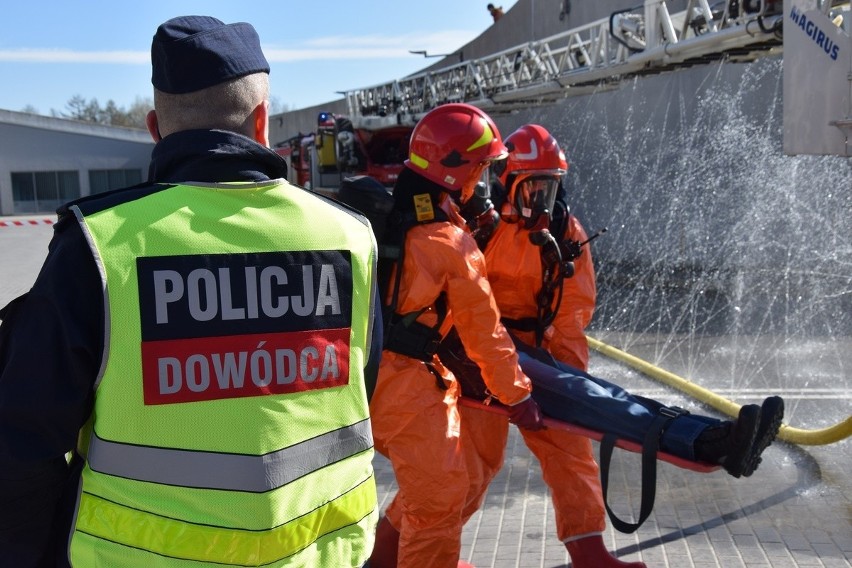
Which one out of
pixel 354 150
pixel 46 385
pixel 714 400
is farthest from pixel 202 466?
pixel 354 150

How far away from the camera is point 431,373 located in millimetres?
3473

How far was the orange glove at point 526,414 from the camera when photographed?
11.8 feet

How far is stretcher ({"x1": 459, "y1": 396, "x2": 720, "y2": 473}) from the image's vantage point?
3594mm

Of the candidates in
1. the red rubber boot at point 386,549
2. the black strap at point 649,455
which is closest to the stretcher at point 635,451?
the black strap at point 649,455

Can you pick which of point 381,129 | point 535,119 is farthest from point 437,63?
point 535,119

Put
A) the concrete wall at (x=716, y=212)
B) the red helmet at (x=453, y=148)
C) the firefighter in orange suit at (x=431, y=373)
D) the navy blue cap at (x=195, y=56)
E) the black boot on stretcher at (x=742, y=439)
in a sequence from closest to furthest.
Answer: the navy blue cap at (x=195, y=56) < the firefighter in orange suit at (x=431, y=373) < the black boot on stretcher at (x=742, y=439) < the red helmet at (x=453, y=148) < the concrete wall at (x=716, y=212)

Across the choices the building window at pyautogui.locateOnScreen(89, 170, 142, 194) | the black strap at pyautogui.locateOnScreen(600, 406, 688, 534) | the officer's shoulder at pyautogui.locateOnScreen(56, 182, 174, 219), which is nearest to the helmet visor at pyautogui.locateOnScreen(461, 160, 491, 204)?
the black strap at pyautogui.locateOnScreen(600, 406, 688, 534)

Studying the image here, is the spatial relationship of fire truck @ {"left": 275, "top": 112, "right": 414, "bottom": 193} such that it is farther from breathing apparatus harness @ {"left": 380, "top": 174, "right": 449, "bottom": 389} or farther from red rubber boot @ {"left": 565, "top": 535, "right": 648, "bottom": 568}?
breathing apparatus harness @ {"left": 380, "top": 174, "right": 449, "bottom": 389}

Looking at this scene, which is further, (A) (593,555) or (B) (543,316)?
(B) (543,316)

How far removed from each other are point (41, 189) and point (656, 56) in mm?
35344

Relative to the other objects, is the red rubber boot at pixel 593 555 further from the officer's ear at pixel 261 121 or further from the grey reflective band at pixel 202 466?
the officer's ear at pixel 261 121

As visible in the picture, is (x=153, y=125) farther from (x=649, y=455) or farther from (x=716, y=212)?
(x=716, y=212)

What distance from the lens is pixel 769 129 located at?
12672 mm

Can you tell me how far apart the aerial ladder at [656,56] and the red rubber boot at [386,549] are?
10.0ft
